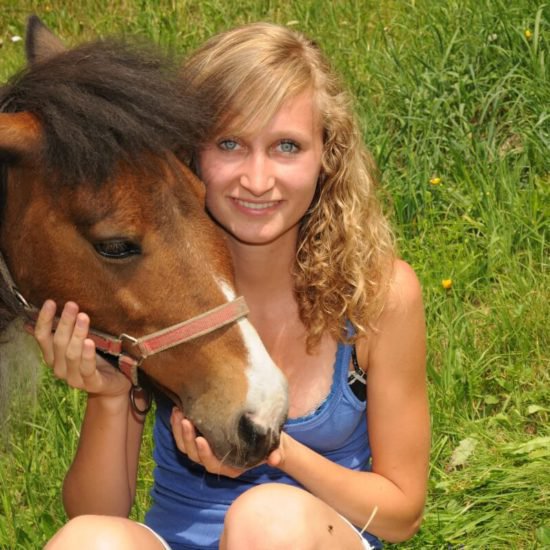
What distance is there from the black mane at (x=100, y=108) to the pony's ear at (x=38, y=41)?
420 millimetres

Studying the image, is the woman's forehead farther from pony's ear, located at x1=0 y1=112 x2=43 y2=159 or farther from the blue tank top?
the blue tank top

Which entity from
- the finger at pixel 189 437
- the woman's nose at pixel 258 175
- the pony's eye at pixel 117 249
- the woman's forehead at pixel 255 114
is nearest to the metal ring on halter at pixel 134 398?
the finger at pixel 189 437

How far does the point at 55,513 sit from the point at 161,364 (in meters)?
1.28

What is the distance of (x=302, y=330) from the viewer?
9.34ft

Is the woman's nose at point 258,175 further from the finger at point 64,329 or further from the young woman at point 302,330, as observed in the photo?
the finger at point 64,329

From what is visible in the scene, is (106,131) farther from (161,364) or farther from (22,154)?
(161,364)

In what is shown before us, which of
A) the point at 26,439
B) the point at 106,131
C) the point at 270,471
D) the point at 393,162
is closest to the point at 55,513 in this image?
the point at 26,439

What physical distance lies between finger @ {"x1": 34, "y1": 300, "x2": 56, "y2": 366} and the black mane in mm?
309

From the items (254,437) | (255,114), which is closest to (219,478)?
(254,437)

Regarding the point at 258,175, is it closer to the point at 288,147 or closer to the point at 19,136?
the point at 288,147

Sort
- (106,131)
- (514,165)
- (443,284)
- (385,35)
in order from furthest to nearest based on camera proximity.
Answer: (385,35) < (514,165) < (443,284) < (106,131)

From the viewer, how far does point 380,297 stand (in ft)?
8.83

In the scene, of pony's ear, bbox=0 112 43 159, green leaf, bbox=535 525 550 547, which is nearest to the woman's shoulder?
green leaf, bbox=535 525 550 547

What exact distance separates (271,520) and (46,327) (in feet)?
2.31
